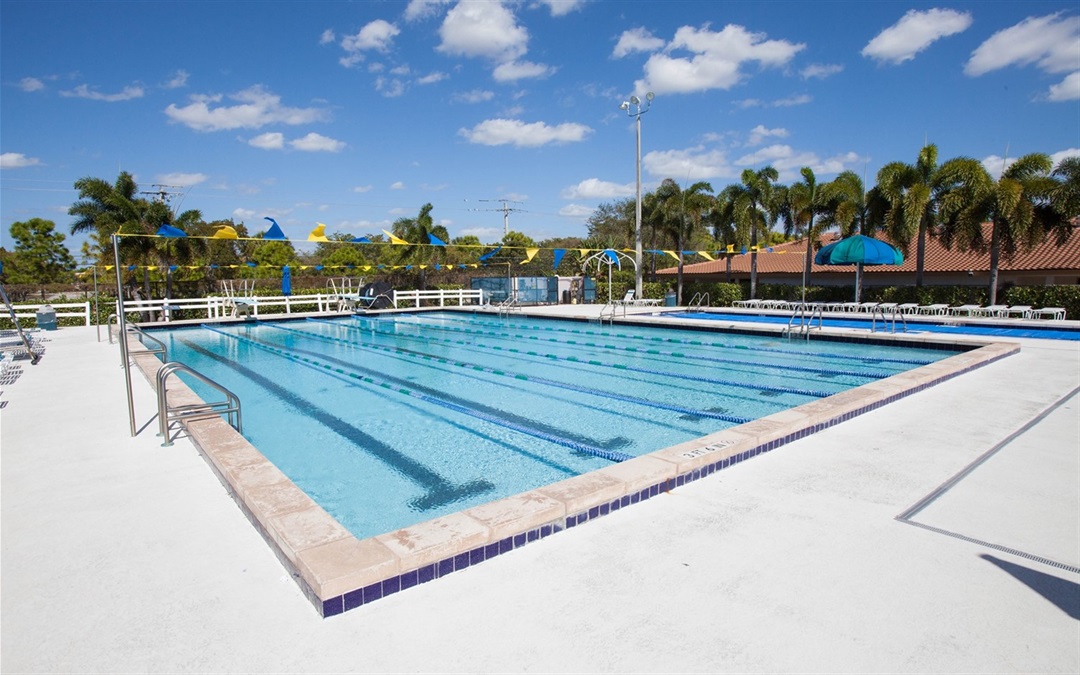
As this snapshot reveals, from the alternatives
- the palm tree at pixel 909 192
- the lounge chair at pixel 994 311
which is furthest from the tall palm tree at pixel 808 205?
the lounge chair at pixel 994 311

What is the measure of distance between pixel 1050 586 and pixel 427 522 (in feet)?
9.20

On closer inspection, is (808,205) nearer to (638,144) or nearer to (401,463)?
(638,144)

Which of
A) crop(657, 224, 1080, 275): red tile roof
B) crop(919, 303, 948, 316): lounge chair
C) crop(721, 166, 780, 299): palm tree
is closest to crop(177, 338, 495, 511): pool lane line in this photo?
crop(919, 303, 948, 316): lounge chair

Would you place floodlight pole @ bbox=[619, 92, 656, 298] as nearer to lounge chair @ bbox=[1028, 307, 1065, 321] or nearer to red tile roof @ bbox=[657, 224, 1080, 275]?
red tile roof @ bbox=[657, 224, 1080, 275]

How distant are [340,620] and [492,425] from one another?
4277 millimetres

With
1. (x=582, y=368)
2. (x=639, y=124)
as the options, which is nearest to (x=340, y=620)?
(x=582, y=368)

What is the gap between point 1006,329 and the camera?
1426 centimetres

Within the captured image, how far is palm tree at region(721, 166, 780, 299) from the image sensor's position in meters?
21.8

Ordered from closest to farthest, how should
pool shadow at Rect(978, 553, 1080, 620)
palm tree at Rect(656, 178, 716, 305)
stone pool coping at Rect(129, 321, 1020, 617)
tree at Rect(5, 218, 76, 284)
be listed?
pool shadow at Rect(978, 553, 1080, 620)
stone pool coping at Rect(129, 321, 1020, 617)
palm tree at Rect(656, 178, 716, 305)
tree at Rect(5, 218, 76, 284)

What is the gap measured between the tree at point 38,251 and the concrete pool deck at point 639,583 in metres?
44.5

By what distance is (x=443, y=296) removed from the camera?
23.9m

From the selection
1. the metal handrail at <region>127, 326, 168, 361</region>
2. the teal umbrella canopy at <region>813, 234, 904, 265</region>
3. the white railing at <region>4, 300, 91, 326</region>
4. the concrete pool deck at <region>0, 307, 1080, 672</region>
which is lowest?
the concrete pool deck at <region>0, 307, 1080, 672</region>

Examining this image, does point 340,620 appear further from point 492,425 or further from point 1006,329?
point 1006,329

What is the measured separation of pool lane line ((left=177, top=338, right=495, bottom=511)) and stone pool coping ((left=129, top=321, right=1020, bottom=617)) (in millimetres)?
1251
